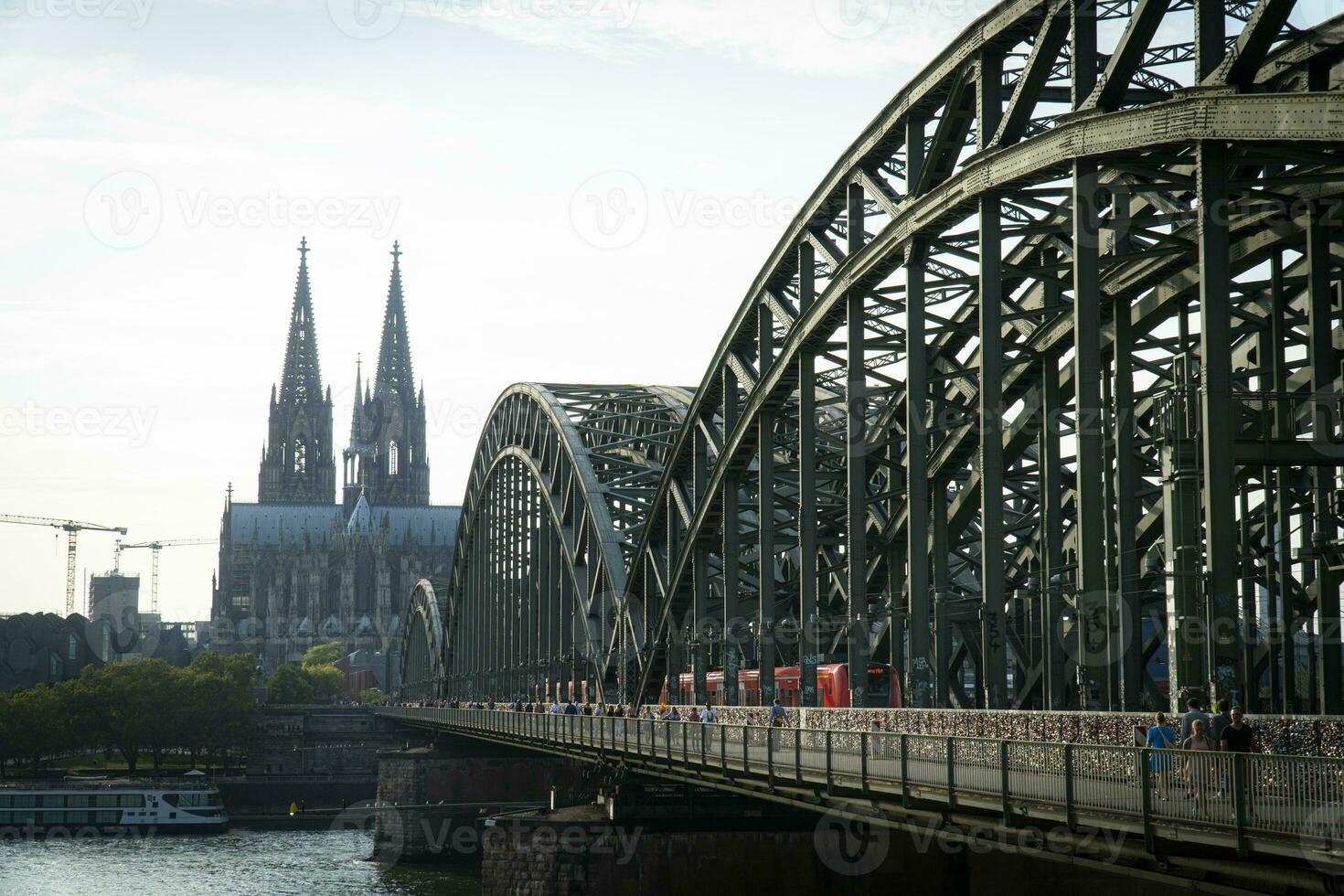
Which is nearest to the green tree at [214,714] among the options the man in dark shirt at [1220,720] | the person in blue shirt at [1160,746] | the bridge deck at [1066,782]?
the bridge deck at [1066,782]

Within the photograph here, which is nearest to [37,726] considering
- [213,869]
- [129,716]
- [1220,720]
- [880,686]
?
[129,716]

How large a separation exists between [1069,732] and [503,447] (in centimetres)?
7211

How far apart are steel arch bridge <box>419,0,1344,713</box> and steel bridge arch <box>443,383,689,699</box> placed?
9957mm

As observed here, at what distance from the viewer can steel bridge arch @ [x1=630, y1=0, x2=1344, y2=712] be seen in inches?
1046

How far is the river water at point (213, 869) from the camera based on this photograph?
77812 millimetres

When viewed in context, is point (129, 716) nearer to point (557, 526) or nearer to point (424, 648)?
point (424, 648)

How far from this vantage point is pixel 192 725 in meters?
158

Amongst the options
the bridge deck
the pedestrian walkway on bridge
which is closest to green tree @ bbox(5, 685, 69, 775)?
the bridge deck

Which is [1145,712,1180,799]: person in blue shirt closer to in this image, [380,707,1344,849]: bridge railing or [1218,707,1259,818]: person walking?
[380,707,1344,849]: bridge railing

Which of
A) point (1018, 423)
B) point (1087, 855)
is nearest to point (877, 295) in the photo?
point (1018, 423)

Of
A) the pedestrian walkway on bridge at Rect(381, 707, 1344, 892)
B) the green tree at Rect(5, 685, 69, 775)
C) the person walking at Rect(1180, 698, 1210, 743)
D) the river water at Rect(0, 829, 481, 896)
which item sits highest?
the person walking at Rect(1180, 698, 1210, 743)

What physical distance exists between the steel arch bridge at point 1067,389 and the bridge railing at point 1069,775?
383 centimetres

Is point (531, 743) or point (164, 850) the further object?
point (164, 850)

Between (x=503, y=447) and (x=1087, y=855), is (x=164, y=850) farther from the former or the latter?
(x=1087, y=855)
